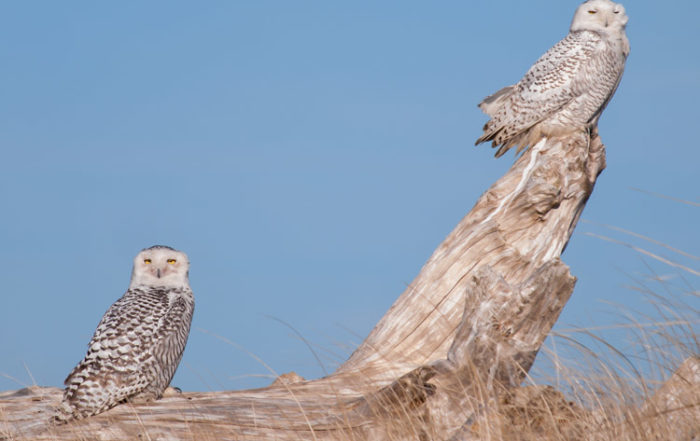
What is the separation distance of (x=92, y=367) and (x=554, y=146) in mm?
4795

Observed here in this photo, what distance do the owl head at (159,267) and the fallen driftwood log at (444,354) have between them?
972 mm

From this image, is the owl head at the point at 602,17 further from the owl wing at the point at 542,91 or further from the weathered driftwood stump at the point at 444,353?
the weathered driftwood stump at the point at 444,353

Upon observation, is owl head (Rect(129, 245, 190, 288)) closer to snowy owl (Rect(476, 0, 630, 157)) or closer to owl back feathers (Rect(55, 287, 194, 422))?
owl back feathers (Rect(55, 287, 194, 422))

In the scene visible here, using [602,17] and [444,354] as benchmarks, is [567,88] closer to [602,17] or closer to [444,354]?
[602,17]

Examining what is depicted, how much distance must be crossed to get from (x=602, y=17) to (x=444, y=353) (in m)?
4.68

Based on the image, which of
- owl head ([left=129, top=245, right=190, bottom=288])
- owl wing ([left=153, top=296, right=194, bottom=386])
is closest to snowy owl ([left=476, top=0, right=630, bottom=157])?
owl head ([left=129, top=245, right=190, bottom=288])

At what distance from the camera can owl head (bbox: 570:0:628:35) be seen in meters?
8.84

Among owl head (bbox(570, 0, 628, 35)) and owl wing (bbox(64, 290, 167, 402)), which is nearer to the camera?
owl wing (bbox(64, 290, 167, 402))

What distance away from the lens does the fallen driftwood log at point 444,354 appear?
4.49 meters

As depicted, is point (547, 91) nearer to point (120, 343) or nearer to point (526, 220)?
point (526, 220)

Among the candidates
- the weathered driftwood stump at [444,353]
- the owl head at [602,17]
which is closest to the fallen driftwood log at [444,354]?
the weathered driftwood stump at [444,353]

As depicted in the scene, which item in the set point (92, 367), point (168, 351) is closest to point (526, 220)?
point (168, 351)

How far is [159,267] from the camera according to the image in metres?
6.28

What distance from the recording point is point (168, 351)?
19.4 feet
